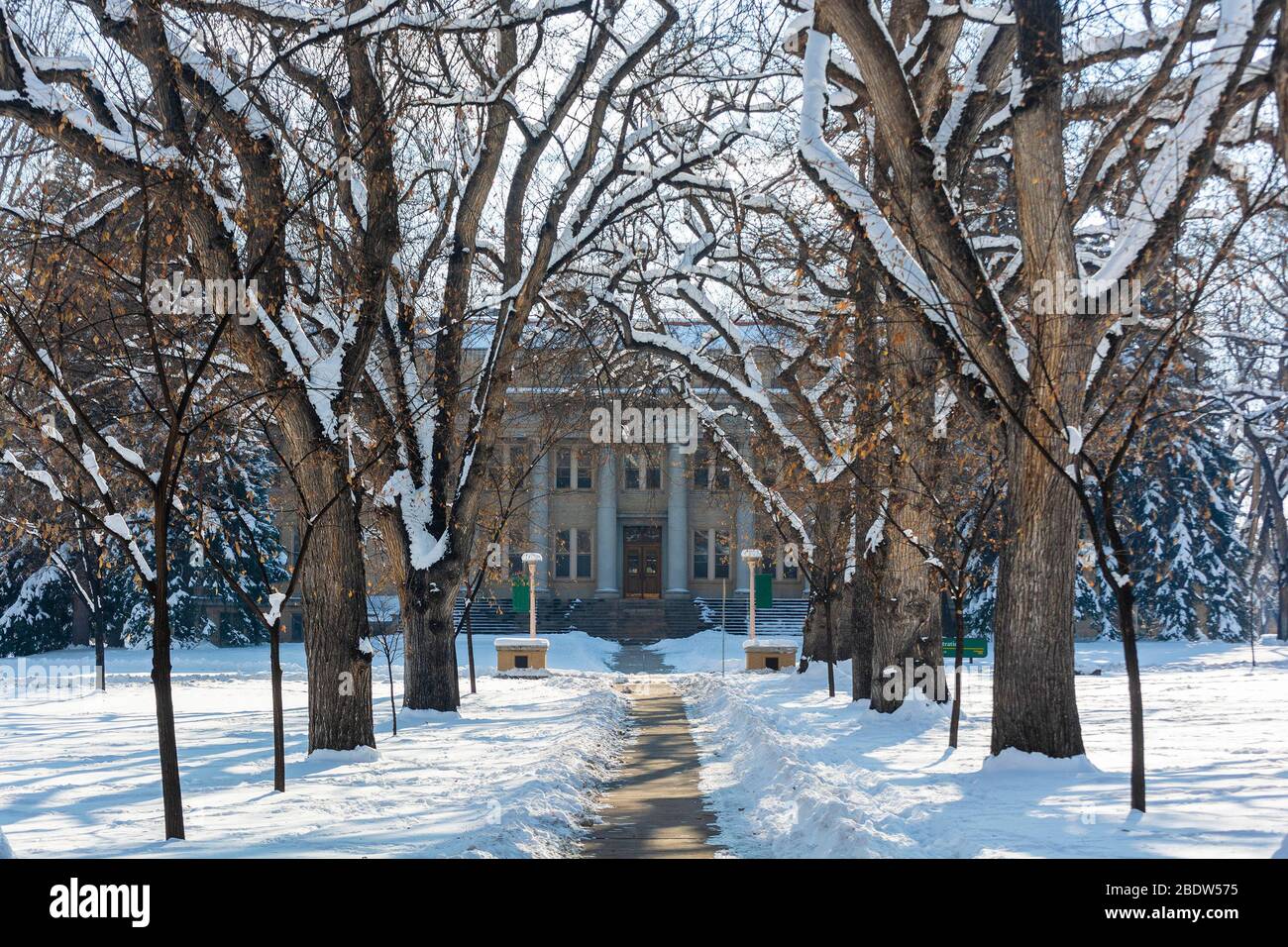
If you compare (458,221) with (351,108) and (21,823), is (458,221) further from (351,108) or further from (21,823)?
(21,823)

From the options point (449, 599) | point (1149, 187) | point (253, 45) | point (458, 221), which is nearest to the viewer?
point (1149, 187)

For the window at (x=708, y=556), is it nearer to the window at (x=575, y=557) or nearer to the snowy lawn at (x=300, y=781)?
the window at (x=575, y=557)

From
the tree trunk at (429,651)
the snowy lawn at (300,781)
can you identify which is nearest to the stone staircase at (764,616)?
the snowy lawn at (300,781)

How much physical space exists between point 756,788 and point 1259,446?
89.2 feet

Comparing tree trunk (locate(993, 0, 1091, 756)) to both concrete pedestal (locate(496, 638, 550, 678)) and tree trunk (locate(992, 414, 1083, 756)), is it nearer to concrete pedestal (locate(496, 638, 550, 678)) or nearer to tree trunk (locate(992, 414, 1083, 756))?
tree trunk (locate(992, 414, 1083, 756))

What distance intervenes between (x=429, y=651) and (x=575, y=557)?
41.2m

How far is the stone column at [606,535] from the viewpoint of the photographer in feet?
193

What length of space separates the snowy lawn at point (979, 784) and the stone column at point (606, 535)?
36.0 meters

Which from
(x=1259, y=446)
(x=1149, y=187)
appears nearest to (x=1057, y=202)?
(x=1149, y=187)

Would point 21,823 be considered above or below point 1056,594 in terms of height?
below

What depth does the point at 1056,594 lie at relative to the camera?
11.9 m
